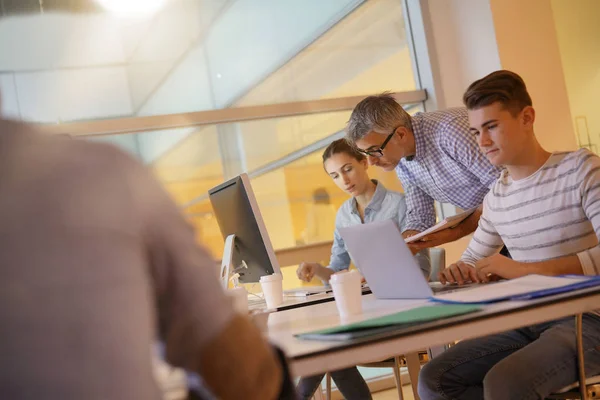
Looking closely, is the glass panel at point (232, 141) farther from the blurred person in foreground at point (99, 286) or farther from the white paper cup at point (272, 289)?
the blurred person in foreground at point (99, 286)

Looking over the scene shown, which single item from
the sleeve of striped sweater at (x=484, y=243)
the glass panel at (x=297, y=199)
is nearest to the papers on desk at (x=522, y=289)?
the sleeve of striped sweater at (x=484, y=243)

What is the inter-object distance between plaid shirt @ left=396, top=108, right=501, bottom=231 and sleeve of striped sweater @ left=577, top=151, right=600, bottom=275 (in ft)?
2.67

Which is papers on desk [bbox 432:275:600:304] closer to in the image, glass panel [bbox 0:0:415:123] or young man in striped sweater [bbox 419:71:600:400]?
young man in striped sweater [bbox 419:71:600:400]

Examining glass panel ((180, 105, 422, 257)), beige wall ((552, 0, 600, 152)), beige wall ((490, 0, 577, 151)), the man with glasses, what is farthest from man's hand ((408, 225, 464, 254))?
beige wall ((552, 0, 600, 152))

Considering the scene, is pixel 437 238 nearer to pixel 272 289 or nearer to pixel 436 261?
Answer: pixel 272 289

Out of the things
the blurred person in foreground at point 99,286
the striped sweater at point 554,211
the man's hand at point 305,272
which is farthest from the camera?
the man's hand at point 305,272

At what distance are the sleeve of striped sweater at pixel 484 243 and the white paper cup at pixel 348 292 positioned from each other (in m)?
0.60

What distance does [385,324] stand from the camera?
1.42 m

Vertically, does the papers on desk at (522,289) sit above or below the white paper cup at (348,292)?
below

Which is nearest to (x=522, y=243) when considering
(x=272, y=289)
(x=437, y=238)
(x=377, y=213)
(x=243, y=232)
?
(x=437, y=238)

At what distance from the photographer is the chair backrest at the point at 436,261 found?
3.34 meters

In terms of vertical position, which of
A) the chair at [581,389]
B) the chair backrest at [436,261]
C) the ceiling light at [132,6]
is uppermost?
the ceiling light at [132,6]

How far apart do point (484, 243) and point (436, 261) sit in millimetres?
1046

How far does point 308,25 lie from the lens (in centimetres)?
475
